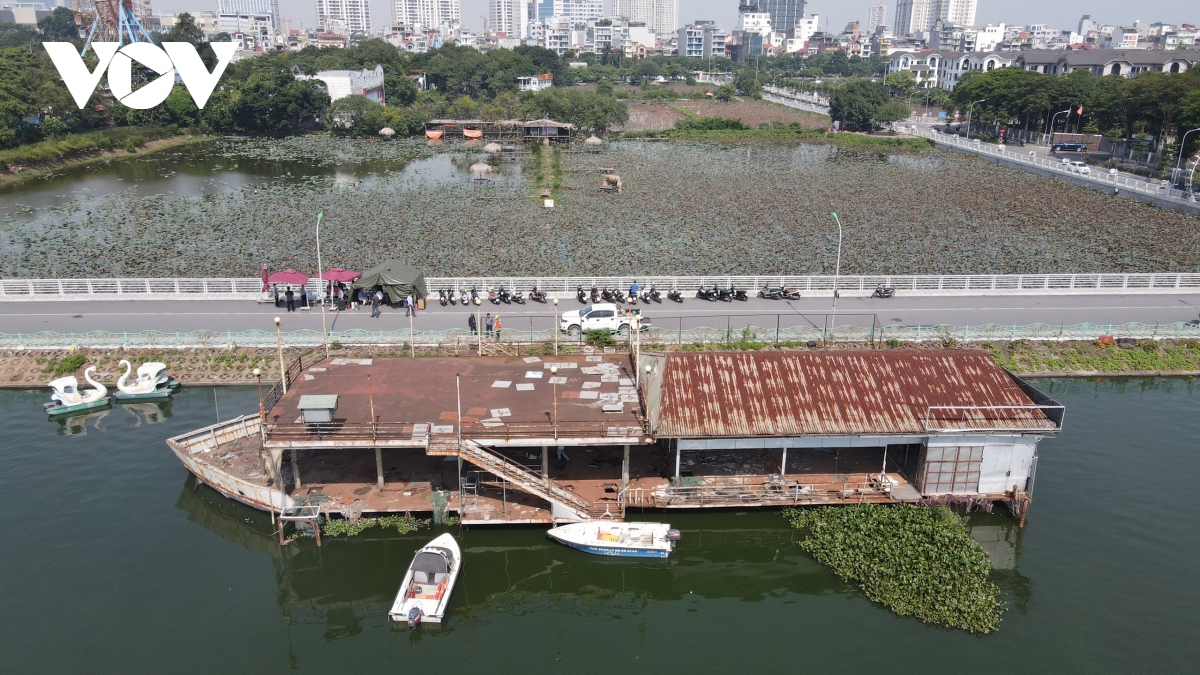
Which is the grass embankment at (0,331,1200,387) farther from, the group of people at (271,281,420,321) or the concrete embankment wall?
the concrete embankment wall

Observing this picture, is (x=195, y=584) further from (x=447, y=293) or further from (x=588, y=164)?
(x=588, y=164)

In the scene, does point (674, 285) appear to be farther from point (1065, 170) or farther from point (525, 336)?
point (1065, 170)

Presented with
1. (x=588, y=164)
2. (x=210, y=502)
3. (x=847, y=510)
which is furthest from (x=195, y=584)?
(x=588, y=164)

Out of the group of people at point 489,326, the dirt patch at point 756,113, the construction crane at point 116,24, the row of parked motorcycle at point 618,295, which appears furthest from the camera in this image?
the dirt patch at point 756,113

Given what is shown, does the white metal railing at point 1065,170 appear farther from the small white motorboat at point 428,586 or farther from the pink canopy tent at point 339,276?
the small white motorboat at point 428,586

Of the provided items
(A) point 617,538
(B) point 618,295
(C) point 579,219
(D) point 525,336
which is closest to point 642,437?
(A) point 617,538

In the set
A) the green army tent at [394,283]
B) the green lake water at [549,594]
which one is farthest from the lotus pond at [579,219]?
the green lake water at [549,594]

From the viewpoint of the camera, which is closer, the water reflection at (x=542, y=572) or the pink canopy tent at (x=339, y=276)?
the water reflection at (x=542, y=572)
